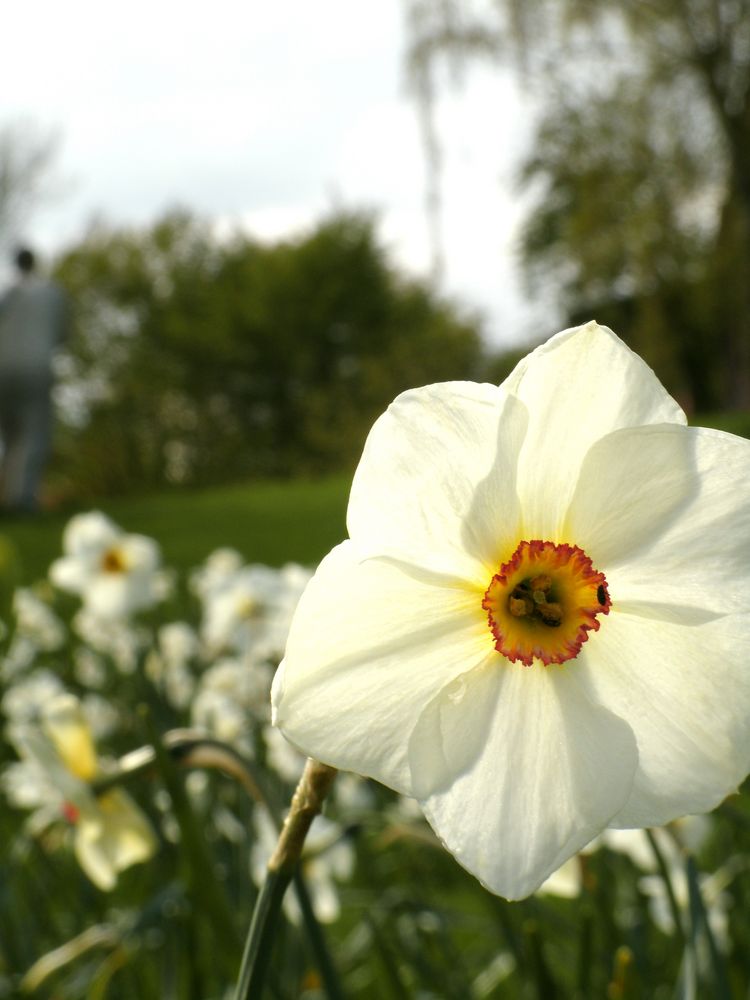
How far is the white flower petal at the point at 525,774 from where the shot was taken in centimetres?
41

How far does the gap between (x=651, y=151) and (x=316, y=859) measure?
940cm

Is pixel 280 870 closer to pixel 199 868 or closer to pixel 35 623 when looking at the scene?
pixel 199 868

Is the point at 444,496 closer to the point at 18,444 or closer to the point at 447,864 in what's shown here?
the point at 447,864

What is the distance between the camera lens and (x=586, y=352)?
1.46ft

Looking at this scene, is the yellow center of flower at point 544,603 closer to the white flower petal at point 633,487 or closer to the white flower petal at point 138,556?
the white flower petal at point 633,487

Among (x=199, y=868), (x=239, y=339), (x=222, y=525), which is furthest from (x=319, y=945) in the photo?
(x=239, y=339)

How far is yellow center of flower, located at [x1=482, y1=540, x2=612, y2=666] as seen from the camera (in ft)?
1.52

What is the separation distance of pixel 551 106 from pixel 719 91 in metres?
1.68

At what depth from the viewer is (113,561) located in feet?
7.76

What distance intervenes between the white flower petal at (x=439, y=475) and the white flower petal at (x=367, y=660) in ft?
0.05

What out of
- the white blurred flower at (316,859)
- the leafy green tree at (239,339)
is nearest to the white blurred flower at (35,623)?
the white blurred flower at (316,859)

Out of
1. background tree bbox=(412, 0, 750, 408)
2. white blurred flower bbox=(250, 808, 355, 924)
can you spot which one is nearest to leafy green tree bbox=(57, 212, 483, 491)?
background tree bbox=(412, 0, 750, 408)

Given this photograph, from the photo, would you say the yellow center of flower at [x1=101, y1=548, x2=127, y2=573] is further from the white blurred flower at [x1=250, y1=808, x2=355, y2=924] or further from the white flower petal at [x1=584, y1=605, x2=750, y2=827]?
the white flower petal at [x1=584, y1=605, x2=750, y2=827]

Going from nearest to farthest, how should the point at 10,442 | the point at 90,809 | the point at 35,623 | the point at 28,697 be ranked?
the point at 90,809, the point at 28,697, the point at 35,623, the point at 10,442
